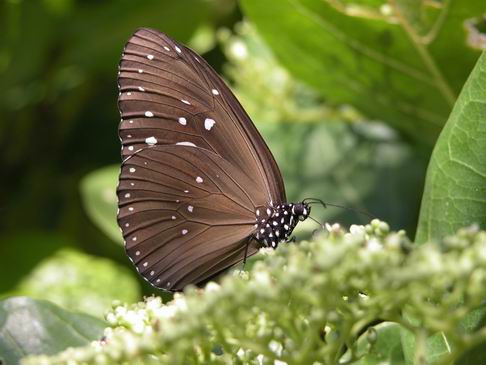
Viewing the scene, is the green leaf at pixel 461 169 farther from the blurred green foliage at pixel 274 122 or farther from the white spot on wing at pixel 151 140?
the white spot on wing at pixel 151 140

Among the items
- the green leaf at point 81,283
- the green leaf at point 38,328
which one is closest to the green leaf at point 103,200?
the green leaf at point 81,283

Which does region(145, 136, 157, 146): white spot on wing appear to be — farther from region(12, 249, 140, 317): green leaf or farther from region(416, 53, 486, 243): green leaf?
region(416, 53, 486, 243): green leaf

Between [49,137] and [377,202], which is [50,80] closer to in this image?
[49,137]

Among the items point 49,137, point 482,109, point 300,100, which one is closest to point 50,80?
point 49,137

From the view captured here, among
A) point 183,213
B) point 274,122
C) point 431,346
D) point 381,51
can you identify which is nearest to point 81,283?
point 183,213

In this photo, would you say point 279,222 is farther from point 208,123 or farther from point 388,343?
point 388,343

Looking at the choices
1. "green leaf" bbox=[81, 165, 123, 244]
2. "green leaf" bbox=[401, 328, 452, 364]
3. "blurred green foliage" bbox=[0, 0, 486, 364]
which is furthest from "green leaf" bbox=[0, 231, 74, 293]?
"green leaf" bbox=[401, 328, 452, 364]
